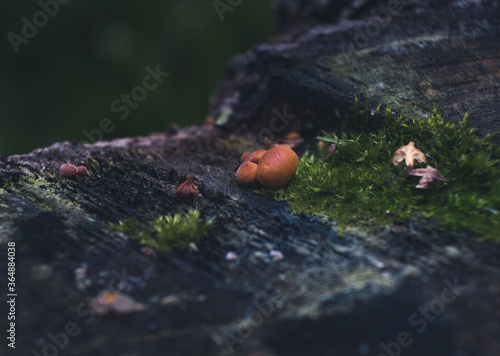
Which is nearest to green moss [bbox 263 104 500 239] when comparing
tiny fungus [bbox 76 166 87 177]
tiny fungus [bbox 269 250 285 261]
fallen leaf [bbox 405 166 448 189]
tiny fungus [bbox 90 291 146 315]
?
fallen leaf [bbox 405 166 448 189]

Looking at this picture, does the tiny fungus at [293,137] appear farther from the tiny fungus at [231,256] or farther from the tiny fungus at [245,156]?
the tiny fungus at [231,256]

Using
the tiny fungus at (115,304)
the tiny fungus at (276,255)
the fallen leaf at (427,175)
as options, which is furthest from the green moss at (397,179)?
the tiny fungus at (115,304)

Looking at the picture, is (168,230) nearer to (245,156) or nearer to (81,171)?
(81,171)

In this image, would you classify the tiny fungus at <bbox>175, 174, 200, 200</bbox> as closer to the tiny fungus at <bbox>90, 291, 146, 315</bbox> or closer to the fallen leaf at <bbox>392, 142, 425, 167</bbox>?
the tiny fungus at <bbox>90, 291, 146, 315</bbox>

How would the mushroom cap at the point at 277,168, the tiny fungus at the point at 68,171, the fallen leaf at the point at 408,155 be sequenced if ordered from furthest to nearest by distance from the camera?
1. the tiny fungus at the point at 68,171
2. the mushroom cap at the point at 277,168
3. the fallen leaf at the point at 408,155

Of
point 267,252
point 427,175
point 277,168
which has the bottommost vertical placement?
point 267,252

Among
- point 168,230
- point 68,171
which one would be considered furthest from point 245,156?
point 68,171

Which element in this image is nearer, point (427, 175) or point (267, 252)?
point (267, 252)
